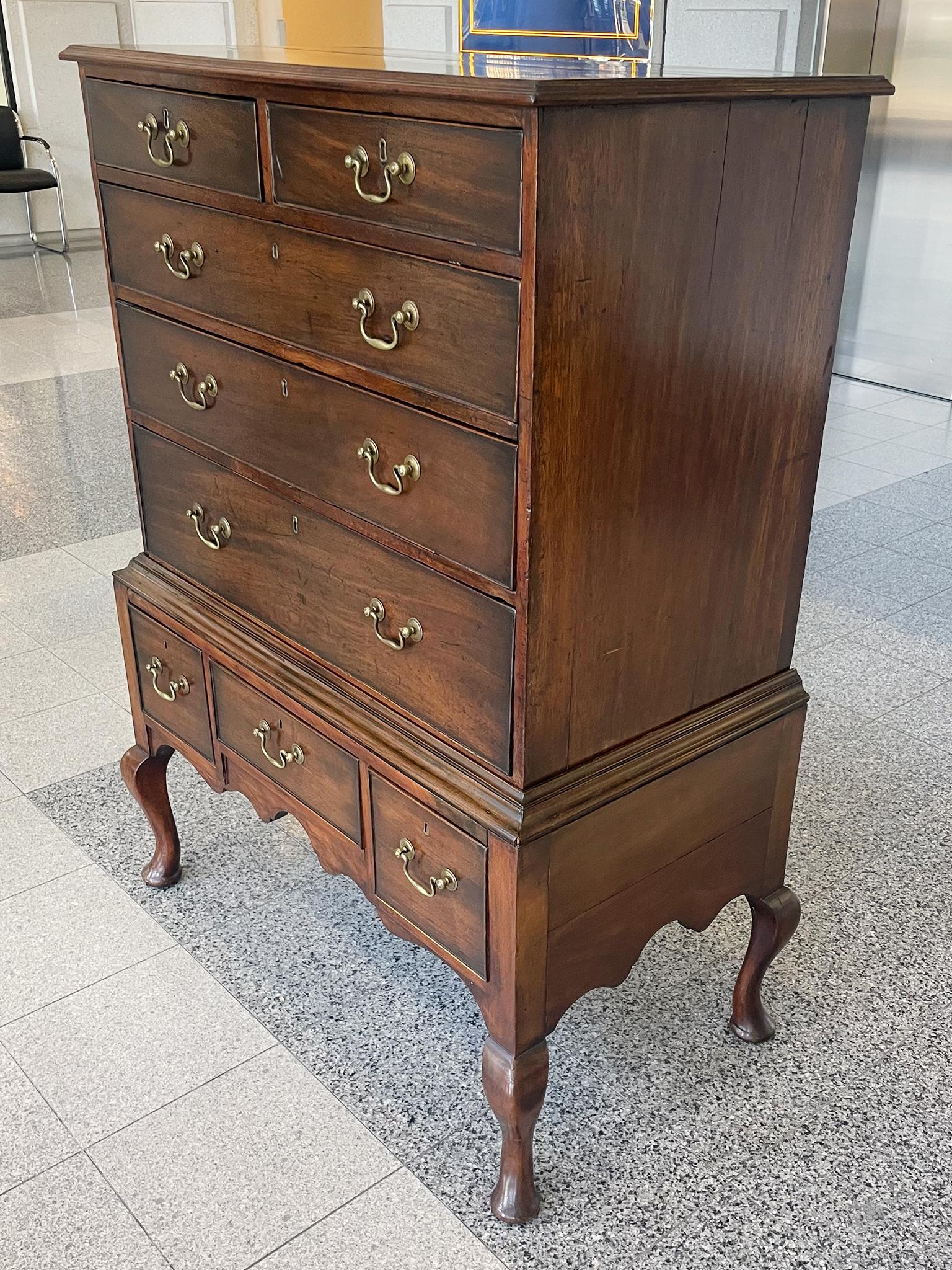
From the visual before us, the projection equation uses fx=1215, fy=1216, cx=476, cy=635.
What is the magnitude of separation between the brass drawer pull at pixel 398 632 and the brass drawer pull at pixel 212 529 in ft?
1.11

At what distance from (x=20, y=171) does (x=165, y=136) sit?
7.29m

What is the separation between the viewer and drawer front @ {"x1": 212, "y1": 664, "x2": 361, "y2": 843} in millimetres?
1605

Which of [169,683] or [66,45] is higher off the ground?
[66,45]

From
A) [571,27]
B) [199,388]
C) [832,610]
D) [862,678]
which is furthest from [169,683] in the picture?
[832,610]

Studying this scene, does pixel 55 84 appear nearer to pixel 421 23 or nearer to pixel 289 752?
pixel 421 23

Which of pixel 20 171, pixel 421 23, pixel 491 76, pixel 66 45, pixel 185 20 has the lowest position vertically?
pixel 20 171

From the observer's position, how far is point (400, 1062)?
70.1 inches

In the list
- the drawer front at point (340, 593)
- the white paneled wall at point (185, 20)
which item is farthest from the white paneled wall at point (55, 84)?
the drawer front at point (340, 593)

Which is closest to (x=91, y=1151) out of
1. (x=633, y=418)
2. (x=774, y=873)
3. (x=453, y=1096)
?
(x=453, y=1096)

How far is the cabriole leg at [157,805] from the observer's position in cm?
211

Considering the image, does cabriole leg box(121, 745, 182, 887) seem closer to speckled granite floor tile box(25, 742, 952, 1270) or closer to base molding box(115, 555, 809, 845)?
speckled granite floor tile box(25, 742, 952, 1270)

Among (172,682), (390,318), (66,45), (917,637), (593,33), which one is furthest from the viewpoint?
(66,45)

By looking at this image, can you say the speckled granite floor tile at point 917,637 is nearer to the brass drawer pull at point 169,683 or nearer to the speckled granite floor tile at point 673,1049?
the speckled granite floor tile at point 673,1049

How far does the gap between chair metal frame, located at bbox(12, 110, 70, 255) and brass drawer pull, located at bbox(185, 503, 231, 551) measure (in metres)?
7.23
